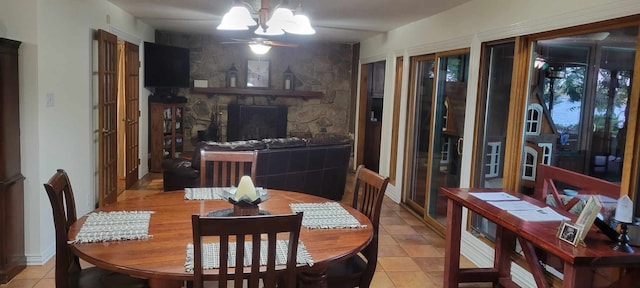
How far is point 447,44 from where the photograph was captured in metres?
4.37

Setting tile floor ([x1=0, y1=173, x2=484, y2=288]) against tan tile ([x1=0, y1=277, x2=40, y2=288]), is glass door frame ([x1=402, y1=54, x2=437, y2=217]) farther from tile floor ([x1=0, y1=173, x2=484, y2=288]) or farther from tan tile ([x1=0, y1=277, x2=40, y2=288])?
tan tile ([x1=0, y1=277, x2=40, y2=288])

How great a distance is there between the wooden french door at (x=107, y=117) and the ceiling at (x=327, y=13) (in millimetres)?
624

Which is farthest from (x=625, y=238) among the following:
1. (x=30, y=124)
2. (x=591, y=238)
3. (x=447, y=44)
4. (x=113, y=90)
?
(x=113, y=90)

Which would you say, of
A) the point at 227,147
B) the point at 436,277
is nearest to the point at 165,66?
the point at 227,147

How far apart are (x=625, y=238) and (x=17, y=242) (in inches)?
144

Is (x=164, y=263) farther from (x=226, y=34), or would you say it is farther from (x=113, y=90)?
(x=226, y=34)

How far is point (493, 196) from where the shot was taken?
2.88 metres

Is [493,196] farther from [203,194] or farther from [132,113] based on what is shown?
[132,113]

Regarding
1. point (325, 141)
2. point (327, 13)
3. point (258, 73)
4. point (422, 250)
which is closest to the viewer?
point (422, 250)

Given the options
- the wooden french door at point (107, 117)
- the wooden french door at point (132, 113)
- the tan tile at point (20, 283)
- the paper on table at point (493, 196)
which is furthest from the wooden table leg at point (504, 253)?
the wooden french door at point (132, 113)

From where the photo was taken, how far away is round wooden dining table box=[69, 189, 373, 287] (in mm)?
1647

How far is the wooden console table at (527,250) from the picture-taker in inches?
73.3

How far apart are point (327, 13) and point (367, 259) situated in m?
3.30

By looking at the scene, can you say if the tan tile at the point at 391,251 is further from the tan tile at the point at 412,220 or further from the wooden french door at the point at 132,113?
the wooden french door at the point at 132,113
